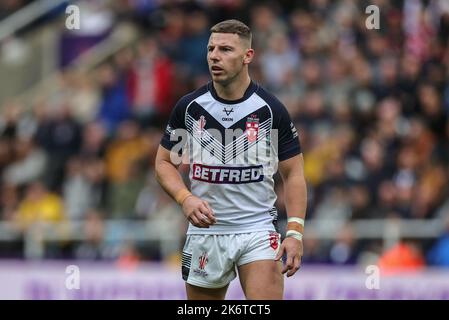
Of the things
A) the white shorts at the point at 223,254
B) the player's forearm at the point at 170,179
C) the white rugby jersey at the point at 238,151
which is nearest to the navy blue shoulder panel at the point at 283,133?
the white rugby jersey at the point at 238,151

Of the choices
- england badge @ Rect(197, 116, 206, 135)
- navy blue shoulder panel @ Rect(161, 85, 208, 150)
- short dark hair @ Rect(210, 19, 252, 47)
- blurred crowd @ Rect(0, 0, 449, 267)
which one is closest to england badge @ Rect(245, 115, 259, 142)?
england badge @ Rect(197, 116, 206, 135)

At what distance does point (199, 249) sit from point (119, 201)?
8844mm

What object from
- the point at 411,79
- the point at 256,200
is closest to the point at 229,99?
the point at 256,200

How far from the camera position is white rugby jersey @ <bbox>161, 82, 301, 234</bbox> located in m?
8.40

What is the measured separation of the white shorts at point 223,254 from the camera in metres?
8.31

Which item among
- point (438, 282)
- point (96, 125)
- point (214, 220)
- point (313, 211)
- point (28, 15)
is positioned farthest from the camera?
point (28, 15)

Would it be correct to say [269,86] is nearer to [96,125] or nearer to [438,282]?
[96,125]

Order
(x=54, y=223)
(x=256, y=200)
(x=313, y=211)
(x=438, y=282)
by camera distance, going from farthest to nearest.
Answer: (x=54, y=223), (x=313, y=211), (x=438, y=282), (x=256, y=200)

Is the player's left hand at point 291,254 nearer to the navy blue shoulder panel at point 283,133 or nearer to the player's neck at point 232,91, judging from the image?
the navy blue shoulder panel at point 283,133

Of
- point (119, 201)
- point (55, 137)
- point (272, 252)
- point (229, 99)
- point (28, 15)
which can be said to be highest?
point (28, 15)

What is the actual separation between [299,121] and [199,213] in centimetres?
889

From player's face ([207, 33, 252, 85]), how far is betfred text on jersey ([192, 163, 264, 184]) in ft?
2.13

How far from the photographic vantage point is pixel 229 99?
8461 millimetres

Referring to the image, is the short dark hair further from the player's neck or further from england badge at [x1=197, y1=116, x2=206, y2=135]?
england badge at [x1=197, y1=116, x2=206, y2=135]
